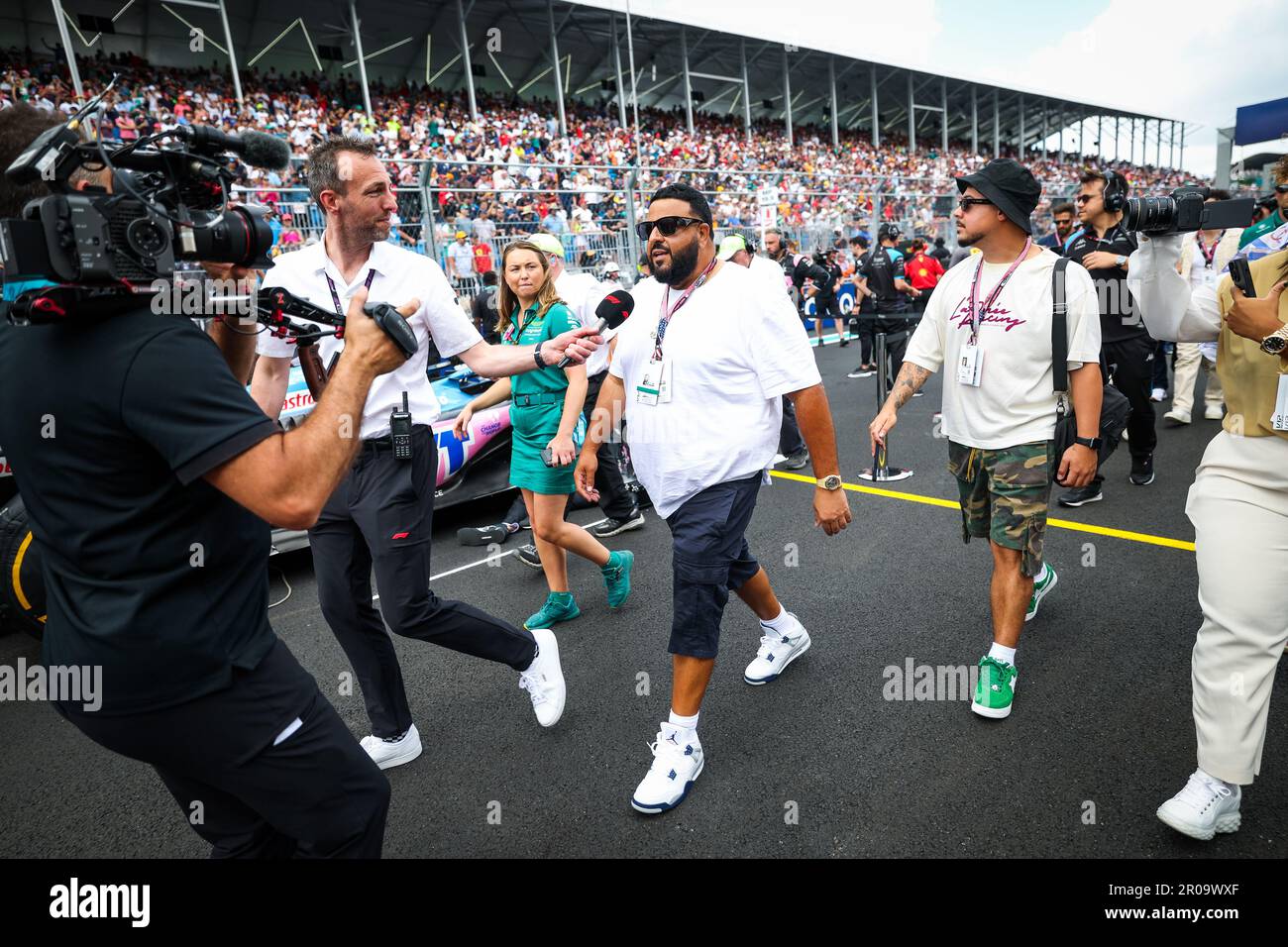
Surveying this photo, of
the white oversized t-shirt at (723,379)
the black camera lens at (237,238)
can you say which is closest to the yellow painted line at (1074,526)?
the white oversized t-shirt at (723,379)

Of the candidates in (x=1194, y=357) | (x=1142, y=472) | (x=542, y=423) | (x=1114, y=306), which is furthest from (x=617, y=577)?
(x=1194, y=357)

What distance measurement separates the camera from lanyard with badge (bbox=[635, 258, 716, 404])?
2.73 m

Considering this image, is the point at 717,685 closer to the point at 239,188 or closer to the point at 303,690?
the point at 303,690

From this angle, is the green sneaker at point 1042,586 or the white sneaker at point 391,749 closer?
the white sneaker at point 391,749

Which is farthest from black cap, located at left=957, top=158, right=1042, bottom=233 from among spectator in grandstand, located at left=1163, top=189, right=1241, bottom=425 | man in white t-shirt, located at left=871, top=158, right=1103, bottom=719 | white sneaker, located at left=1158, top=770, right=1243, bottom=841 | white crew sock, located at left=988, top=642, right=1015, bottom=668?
spectator in grandstand, located at left=1163, top=189, right=1241, bottom=425

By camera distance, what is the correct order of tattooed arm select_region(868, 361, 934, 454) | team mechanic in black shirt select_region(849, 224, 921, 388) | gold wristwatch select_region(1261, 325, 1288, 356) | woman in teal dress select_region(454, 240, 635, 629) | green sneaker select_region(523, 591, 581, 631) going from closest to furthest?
gold wristwatch select_region(1261, 325, 1288, 356) < tattooed arm select_region(868, 361, 934, 454) < woman in teal dress select_region(454, 240, 635, 629) < green sneaker select_region(523, 591, 581, 631) < team mechanic in black shirt select_region(849, 224, 921, 388)

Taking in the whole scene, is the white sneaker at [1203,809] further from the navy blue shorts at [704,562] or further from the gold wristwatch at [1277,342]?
the navy blue shorts at [704,562]

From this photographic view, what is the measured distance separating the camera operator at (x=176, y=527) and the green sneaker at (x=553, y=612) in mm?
2473

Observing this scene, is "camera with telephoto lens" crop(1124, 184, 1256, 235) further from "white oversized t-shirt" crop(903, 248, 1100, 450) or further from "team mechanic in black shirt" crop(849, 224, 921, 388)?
"team mechanic in black shirt" crop(849, 224, 921, 388)

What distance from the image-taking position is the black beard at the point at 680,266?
107 inches

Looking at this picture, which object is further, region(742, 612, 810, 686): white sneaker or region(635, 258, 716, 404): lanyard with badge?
region(742, 612, 810, 686): white sneaker

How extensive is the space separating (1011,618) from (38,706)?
15.0ft

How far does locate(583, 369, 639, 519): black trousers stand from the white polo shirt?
7.63 feet
